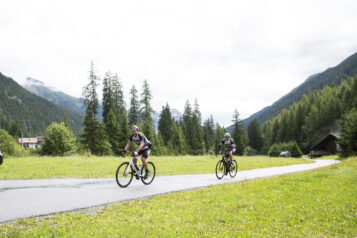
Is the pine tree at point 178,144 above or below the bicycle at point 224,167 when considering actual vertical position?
above

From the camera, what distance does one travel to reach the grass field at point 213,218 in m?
4.81

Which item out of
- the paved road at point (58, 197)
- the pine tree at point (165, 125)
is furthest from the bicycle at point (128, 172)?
Answer: the pine tree at point (165, 125)

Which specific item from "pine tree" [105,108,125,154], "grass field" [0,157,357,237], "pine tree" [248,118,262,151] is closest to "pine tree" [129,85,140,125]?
"pine tree" [105,108,125,154]

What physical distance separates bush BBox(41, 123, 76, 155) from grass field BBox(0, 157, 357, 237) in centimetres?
4280

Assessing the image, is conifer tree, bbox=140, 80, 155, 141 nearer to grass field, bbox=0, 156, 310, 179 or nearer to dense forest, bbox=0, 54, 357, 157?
dense forest, bbox=0, 54, 357, 157

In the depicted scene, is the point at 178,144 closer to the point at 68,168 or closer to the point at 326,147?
the point at 326,147

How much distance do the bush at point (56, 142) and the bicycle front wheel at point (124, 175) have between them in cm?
3918

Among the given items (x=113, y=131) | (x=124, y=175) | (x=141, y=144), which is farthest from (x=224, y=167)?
(x=113, y=131)

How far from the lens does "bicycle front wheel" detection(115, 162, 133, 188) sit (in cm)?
965

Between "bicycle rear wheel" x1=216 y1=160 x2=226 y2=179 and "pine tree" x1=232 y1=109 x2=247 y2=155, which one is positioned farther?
"pine tree" x1=232 y1=109 x2=247 y2=155

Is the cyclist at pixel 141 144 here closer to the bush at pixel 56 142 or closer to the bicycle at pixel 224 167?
the bicycle at pixel 224 167

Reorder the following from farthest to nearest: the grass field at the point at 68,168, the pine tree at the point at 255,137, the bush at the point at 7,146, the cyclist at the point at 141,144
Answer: the pine tree at the point at 255,137
the bush at the point at 7,146
the grass field at the point at 68,168
the cyclist at the point at 141,144

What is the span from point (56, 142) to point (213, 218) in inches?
1814

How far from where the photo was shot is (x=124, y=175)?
32.3 ft
